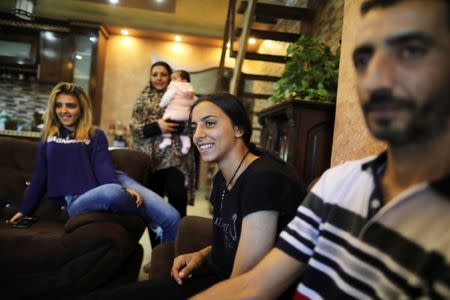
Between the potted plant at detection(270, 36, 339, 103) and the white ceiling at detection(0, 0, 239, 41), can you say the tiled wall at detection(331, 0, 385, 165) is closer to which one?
the potted plant at detection(270, 36, 339, 103)

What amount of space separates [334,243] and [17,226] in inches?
75.0

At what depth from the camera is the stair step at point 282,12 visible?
12.0ft

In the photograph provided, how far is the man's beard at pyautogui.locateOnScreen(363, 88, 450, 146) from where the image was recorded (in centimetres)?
51

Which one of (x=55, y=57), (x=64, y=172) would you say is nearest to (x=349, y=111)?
(x=64, y=172)

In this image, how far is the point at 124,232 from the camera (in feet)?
5.88

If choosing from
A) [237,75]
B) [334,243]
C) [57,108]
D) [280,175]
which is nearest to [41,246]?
[57,108]

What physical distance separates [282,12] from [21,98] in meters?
4.64

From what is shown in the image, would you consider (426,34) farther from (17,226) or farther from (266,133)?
(266,133)

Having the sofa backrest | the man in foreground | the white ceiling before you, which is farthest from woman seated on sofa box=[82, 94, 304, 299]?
the white ceiling

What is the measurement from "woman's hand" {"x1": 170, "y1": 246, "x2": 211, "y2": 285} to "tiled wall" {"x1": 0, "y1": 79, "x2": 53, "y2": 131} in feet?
18.2

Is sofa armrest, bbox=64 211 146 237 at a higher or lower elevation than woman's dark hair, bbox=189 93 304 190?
lower

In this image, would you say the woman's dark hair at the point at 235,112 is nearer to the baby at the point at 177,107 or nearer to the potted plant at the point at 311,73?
the potted plant at the point at 311,73

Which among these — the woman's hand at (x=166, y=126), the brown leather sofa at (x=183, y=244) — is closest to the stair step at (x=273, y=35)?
the woman's hand at (x=166, y=126)

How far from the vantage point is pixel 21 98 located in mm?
5961
